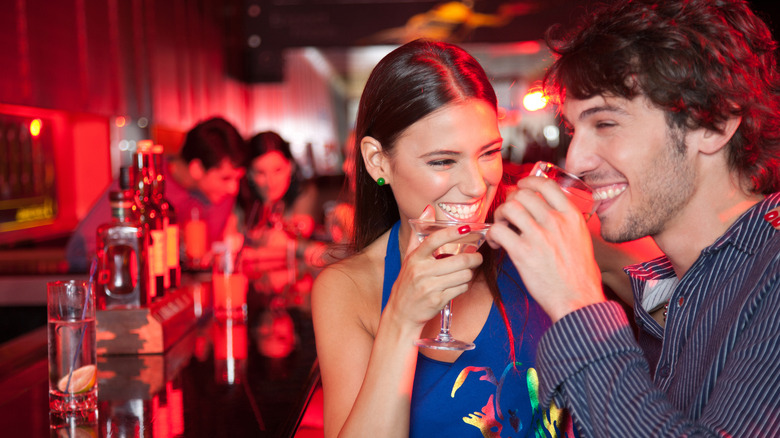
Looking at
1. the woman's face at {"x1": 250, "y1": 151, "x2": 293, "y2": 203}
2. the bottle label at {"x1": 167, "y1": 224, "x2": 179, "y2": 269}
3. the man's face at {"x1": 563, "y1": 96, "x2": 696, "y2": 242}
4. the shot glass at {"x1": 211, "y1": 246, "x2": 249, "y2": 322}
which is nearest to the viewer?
the man's face at {"x1": 563, "y1": 96, "x2": 696, "y2": 242}

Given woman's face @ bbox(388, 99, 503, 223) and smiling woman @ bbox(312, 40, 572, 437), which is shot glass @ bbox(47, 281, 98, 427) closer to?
smiling woman @ bbox(312, 40, 572, 437)

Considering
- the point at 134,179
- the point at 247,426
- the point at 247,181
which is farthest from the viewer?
the point at 247,181

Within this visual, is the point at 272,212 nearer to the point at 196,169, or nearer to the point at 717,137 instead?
the point at 196,169

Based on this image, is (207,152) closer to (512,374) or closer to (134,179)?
(134,179)

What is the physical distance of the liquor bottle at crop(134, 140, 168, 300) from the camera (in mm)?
2016

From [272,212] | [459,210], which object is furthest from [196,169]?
[459,210]

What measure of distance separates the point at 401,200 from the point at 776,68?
32.9 inches

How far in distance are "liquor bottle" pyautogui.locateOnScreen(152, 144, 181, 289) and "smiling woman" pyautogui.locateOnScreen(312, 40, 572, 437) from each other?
69cm

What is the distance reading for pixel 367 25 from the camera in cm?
578

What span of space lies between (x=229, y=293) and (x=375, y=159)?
0.89m

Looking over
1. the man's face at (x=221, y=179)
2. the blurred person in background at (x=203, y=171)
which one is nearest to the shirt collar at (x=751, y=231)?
the blurred person in background at (x=203, y=171)

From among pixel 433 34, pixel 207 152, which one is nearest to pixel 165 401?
pixel 207 152

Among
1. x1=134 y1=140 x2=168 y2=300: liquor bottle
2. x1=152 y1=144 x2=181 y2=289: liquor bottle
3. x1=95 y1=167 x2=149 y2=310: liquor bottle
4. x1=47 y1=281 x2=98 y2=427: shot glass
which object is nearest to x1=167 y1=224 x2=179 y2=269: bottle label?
x1=152 y1=144 x2=181 y2=289: liquor bottle

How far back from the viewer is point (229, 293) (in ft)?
7.70
